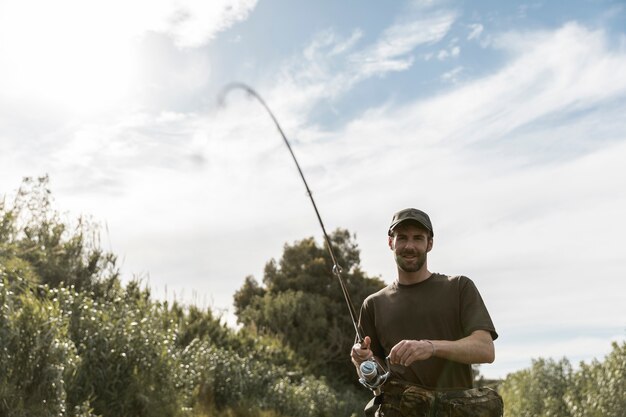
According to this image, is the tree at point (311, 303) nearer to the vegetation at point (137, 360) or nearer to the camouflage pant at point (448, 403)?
the vegetation at point (137, 360)

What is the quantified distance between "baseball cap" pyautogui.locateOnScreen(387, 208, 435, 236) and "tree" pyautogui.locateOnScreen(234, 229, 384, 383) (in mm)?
27403

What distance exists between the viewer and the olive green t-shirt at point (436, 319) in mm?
3742

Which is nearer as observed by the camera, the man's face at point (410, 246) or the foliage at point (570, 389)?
the man's face at point (410, 246)

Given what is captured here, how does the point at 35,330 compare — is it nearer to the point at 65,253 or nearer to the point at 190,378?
the point at 190,378

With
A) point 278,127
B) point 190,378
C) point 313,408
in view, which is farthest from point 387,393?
point 313,408

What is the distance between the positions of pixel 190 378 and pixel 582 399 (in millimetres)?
8384

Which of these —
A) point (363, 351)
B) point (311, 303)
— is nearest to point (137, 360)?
point (363, 351)

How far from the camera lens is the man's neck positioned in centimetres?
389

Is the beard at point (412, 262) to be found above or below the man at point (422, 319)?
above

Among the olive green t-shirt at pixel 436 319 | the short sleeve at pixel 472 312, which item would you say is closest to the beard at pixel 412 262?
the olive green t-shirt at pixel 436 319

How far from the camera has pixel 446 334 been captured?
376cm

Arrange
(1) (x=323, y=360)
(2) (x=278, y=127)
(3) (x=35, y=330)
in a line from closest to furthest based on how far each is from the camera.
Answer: (2) (x=278, y=127), (3) (x=35, y=330), (1) (x=323, y=360)

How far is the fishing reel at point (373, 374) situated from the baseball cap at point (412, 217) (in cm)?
76

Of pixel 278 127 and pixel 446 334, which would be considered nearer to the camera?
pixel 446 334
